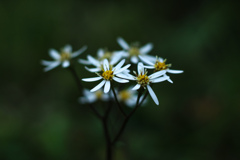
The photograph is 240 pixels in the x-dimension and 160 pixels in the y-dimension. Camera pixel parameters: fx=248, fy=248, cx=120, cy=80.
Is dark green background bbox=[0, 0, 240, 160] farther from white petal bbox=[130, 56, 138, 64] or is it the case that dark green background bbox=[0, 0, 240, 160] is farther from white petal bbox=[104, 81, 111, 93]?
white petal bbox=[104, 81, 111, 93]

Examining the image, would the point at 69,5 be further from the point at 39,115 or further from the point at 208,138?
the point at 208,138

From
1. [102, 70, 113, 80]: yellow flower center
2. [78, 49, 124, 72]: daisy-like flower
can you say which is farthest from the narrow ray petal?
[102, 70, 113, 80]: yellow flower center

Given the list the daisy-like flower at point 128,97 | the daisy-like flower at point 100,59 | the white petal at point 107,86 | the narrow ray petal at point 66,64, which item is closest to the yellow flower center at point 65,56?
the narrow ray petal at point 66,64

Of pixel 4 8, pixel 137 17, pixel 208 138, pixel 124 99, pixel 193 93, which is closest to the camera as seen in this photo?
pixel 124 99

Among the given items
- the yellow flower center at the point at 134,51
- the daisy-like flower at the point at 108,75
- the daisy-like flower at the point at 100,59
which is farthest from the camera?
the yellow flower center at the point at 134,51

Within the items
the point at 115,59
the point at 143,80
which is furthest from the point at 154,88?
the point at 143,80

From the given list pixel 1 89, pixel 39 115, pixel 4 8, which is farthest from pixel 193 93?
pixel 4 8

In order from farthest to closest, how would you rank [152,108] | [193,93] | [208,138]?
1. [193,93]
2. [152,108]
3. [208,138]

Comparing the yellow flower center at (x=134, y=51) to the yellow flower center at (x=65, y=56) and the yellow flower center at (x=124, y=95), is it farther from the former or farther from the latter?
the yellow flower center at (x=65, y=56)
